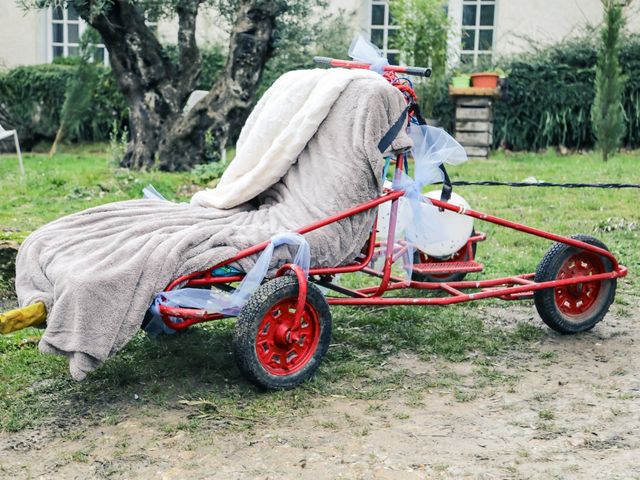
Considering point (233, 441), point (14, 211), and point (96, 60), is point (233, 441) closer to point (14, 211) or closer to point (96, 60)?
point (14, 211)

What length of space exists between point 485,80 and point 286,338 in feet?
31.4

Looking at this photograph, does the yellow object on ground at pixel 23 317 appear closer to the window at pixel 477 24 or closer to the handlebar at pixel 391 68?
the handlebar at pixel 391 68

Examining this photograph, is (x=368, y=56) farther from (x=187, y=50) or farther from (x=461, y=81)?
(x=461, y=81)

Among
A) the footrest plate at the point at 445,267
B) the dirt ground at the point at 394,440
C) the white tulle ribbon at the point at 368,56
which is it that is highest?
the white tulle ribbon at the point at 368,56

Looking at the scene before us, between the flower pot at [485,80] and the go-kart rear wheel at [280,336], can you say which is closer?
the go-kart rear wheel at [280,336]

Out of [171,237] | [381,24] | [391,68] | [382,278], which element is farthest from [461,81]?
[171,237]

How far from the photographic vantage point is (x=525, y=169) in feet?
35.3

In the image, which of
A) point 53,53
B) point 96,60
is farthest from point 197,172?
point 53,53

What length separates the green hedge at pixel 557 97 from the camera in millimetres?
13234

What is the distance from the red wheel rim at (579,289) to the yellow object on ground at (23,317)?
8.70 ft

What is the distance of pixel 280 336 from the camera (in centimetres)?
401

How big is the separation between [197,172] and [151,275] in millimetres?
6037

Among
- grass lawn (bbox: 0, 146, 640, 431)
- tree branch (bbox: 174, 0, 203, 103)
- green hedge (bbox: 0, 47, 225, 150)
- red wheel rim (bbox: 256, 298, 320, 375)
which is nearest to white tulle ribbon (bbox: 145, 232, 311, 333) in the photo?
red wheel rim (bbox: 256, 298, 320, 375)

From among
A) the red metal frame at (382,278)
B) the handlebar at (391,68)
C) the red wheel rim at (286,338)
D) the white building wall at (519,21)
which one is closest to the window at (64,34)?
the white building wall at (519,21)
